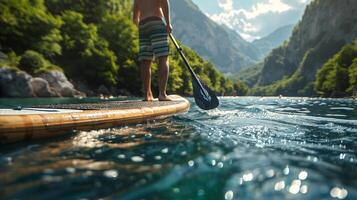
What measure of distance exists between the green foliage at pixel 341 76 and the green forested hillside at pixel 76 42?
113 feet

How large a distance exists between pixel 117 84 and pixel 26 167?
53.4 meters

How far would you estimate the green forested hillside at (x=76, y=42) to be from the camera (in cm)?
3903

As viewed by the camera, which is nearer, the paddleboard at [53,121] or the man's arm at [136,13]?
the paddleboard at [53,121]

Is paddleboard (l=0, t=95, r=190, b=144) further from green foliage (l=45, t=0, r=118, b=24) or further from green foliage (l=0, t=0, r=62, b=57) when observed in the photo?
green foliage (l=45, t=0, r=118, b=24)

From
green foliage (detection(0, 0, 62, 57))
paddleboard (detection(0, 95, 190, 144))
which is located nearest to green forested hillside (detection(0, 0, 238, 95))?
green foliage (detection(0, 0, 62, 57))

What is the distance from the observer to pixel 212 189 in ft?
7.22

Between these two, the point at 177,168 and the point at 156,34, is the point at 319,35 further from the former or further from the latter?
the point at 177,168

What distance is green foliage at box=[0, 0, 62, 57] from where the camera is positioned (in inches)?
1517

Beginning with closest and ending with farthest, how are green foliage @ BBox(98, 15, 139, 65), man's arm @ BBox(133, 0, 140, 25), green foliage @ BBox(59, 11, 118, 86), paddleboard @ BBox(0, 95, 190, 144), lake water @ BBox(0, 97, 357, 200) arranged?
lake water @ BBox(0, 97, 357, 200) < paddleboard @ BBox(0, 95, 190, 144) < man's arm @ BBox(133, 0, 140, 25) < green foliage @ BBox(59, 11, 118, 86) < green foliage @ BBox(98, 15, 139, 65)

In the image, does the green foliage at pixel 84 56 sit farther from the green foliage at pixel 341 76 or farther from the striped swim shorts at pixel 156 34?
the green foliage at pixel 341 76

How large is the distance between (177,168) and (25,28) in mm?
43770

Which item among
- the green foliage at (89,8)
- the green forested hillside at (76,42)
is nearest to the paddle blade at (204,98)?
the green forested hillside at (76,42)

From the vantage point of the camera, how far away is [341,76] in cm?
7269

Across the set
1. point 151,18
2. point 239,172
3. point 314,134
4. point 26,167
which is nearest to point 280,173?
point 239,172
